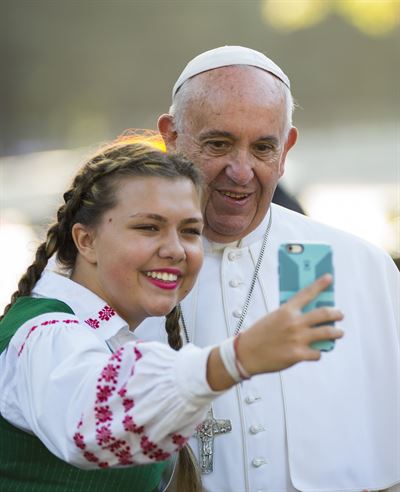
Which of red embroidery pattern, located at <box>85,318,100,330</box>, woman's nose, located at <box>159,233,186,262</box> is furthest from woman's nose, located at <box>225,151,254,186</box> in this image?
red embroidery pattern, located at <box>85,318,100,330</box>

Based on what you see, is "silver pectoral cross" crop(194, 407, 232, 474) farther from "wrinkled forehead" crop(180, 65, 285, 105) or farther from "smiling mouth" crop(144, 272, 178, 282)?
"wrinkled forehead" crop(180, 65, 285, 105)

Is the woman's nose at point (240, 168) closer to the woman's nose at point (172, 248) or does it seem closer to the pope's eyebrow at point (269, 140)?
the pope's eyebrow at point (269, 140)

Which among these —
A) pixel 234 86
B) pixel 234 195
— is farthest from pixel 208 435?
pixel 234 86

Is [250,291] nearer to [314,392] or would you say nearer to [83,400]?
[314,392]

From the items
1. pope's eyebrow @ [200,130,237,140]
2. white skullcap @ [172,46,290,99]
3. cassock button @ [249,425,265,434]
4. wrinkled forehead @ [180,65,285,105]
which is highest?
white skullcap @ [172,46,290,99]

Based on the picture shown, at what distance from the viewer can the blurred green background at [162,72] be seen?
9633 mm

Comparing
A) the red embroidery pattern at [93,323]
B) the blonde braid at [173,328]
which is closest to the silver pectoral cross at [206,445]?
the blonde braid at [173,328]

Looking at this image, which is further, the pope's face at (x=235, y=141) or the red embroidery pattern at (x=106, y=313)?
the pope's face at (x=235, y=141)

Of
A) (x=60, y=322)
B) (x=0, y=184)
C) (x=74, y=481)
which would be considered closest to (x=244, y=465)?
(x=74, y=481)

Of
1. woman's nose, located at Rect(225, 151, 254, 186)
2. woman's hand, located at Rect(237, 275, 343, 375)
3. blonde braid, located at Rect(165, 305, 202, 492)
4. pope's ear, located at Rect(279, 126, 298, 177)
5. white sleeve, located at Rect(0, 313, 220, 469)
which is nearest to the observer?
woman's hand, located at Rect(237, 275, 343, 375)

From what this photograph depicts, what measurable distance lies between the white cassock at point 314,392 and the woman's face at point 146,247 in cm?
81

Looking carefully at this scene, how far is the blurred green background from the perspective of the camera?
9.63m

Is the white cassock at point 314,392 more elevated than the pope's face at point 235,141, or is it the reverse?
the pope's face at point 235,141

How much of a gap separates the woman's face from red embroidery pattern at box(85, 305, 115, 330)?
1.5 inches
